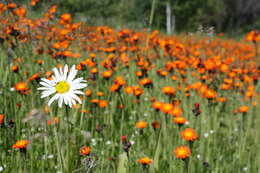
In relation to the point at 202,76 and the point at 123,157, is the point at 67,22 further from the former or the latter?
the point at 123,157

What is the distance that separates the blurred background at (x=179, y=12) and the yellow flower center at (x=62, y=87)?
11.3m

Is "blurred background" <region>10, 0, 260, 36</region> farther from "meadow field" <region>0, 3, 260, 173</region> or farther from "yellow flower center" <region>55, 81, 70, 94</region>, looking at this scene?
"yellow flower center" <region>55, 81, 70, 94</region>

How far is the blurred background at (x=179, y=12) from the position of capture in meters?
13.8

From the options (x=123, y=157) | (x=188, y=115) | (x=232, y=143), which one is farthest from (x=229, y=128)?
(x=123, y=157)

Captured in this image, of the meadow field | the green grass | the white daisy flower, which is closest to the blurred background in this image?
the meadow field

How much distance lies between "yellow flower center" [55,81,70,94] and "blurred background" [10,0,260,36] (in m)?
11.3

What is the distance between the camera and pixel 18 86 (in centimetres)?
189

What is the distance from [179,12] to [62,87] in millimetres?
18119

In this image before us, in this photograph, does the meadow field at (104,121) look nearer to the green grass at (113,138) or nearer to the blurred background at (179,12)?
the green grass at (113,138)

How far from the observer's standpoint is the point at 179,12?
18406mm

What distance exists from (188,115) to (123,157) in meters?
1.51

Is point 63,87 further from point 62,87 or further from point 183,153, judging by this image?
point 183,153

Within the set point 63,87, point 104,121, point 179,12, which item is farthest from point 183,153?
point 179,12

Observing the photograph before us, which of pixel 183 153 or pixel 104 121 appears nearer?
pixel 183 153
